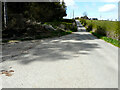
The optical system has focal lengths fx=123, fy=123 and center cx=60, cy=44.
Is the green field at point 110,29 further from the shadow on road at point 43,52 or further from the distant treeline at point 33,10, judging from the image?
the distant treeline at point 33,10

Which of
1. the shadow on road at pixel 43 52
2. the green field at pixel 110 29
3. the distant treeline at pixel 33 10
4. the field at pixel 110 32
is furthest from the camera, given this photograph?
the distant treeline at pixel 33 10

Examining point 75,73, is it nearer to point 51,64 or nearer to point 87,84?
point 87,84

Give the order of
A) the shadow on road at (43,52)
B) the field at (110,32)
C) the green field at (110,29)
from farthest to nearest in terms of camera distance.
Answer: the green field at (110,29) < the field at (110,32) < the shadow on road at (43,52)

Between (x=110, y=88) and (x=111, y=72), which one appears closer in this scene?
(x=110, y=88)

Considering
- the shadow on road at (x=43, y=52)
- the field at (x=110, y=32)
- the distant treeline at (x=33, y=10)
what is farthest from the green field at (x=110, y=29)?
the distant treeline at (x=33, y=10)

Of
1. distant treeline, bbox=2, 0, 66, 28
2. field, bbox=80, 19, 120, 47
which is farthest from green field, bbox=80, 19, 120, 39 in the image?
distant treeline, bbox=2, 0, 66, 28

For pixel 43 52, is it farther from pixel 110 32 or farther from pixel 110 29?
pixel 110 29

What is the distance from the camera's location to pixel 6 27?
589 inches

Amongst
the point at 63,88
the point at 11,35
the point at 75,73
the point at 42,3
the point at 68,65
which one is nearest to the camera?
the point at 63,88

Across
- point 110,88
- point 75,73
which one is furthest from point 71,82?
point 110,88

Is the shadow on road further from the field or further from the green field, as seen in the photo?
the green field

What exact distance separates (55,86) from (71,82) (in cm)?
47

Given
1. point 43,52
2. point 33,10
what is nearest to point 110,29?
point 43,52

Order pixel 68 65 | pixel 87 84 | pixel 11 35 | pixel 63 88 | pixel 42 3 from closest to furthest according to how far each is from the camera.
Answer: pixel 63 88
pixel 87 84
pixel 68 65
pixel 11 35
pixel 42 3
